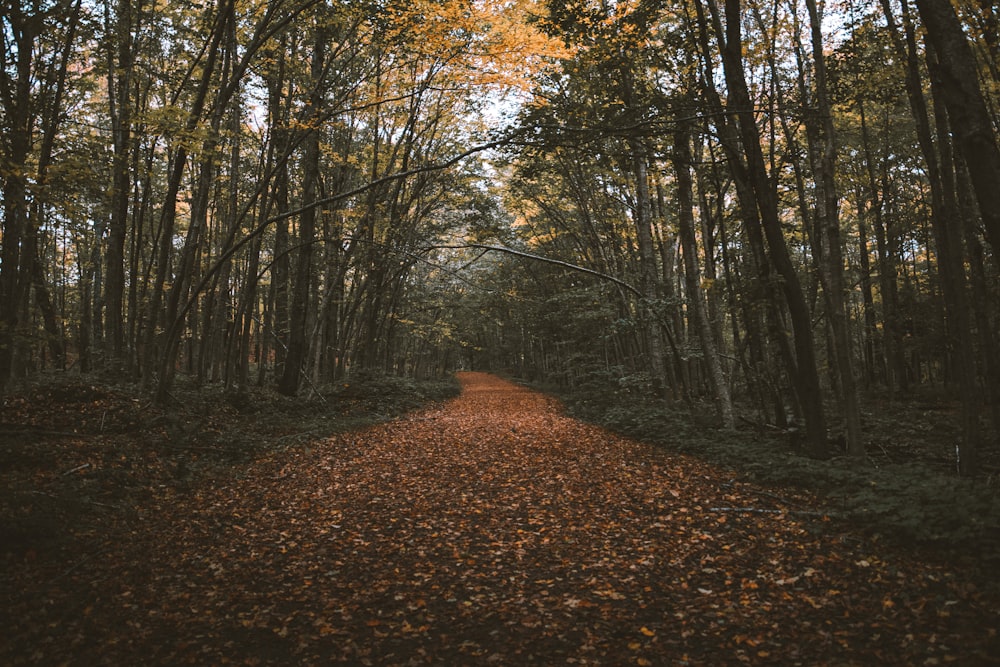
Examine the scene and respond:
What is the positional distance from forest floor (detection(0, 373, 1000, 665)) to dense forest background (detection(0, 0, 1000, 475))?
2.66 meters

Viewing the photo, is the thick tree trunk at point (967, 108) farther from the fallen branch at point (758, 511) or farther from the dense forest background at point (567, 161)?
the fallen branch at point (758, 511)

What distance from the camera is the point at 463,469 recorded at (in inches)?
318

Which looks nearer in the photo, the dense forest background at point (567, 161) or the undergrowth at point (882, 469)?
the undergrowth at point (882, 469)

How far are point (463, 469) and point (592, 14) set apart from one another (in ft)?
24.6

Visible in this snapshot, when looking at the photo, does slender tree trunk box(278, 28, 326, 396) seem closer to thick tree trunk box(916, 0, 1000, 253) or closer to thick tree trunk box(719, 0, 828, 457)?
thick tree trunk box(719, 0, 828, 457)

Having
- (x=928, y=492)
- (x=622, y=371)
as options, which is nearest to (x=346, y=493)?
(x=928, y=492)

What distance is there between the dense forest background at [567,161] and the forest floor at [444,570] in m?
2.66

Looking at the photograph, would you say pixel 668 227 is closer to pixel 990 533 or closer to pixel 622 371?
pixel 622 371

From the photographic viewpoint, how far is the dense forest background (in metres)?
7.29

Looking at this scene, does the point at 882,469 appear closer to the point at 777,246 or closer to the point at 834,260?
the point at 834,260

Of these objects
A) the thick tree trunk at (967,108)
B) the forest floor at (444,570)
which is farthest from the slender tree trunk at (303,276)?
the thick tree trunk at (967,108)

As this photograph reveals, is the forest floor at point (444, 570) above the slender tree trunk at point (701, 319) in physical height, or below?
below

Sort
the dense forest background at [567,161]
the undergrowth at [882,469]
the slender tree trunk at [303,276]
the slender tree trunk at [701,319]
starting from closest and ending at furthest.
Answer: the undergrowth at [882,469] < the dense forest background at [567,161] < the slender tree trunk at [701,319] < the slender tree trunk at [303,276]

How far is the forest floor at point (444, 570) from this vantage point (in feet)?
10.5
